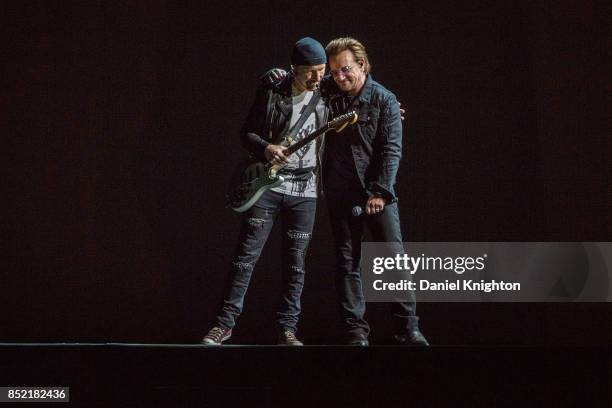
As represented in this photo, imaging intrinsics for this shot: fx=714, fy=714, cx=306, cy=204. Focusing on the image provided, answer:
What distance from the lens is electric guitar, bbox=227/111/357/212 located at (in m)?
3.22

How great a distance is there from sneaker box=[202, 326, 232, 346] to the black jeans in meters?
0.53

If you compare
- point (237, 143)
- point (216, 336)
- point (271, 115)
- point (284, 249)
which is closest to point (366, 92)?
point (271, 115)

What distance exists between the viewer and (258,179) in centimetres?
326

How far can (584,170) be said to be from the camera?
4031 mm

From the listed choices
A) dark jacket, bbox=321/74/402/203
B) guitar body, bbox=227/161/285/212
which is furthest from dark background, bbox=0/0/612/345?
dark jacket, bbox=321/74/402/203

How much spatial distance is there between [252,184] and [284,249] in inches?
13.1

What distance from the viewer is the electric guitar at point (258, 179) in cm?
322

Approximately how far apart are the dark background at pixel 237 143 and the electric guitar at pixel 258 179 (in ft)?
2.46

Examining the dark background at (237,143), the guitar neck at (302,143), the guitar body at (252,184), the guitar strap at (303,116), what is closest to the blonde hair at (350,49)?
the guitar strap at (303,116)

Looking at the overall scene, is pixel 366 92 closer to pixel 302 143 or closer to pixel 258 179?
pixel 302 143

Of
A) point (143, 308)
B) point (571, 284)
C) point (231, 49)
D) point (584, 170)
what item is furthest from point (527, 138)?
point (143, 308)

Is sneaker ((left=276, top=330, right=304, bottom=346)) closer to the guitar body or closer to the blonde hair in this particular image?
the guitar body

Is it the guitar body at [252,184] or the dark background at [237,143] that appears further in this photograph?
the dark background at [237,143]

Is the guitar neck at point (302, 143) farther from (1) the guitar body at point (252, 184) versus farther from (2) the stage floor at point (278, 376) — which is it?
(2) the stage floor at point (278, 376)
